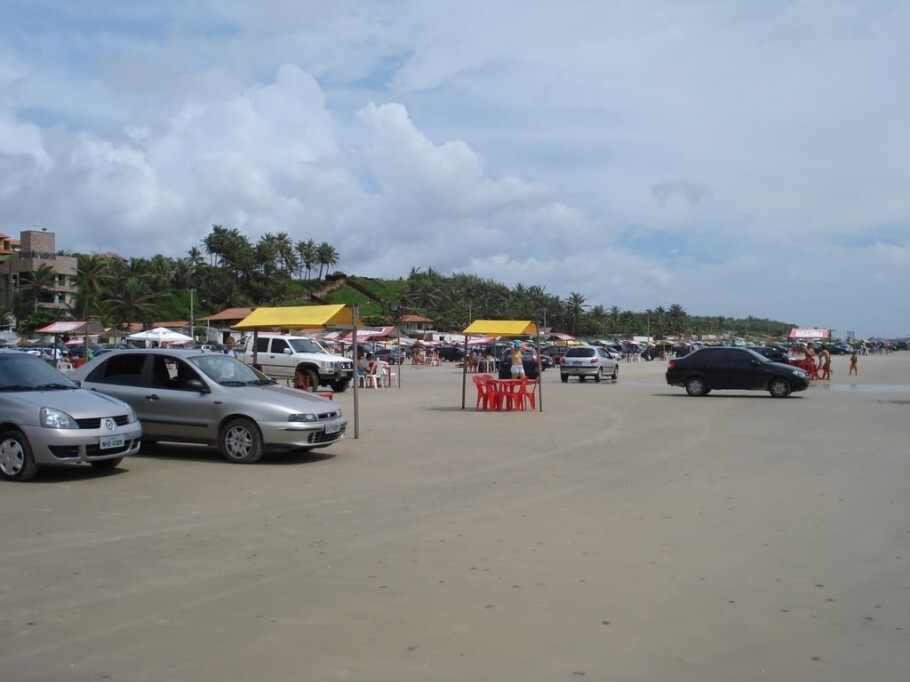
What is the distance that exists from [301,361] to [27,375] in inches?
705

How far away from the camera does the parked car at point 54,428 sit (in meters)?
9.77

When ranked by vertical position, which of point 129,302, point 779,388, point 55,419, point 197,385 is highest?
point 129,302

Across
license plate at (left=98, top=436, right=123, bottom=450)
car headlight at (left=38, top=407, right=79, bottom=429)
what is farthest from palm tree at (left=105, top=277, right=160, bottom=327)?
car headlight at (left=38, top=407, right=79, bottom=429)

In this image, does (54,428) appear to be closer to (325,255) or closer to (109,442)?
(109,442)

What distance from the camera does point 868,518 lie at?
320 inches

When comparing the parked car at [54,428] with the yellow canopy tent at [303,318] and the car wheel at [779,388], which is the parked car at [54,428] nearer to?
the yellow canopy tent at [303,318]

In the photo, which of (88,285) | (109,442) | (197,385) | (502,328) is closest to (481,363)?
(502,328)

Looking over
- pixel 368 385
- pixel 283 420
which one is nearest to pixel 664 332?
pixel 368 385

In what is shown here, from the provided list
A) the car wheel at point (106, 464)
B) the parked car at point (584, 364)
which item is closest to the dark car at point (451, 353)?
the parked car at point (584, 364)

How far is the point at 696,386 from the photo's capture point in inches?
1052

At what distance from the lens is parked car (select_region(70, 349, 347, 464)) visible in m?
11.6

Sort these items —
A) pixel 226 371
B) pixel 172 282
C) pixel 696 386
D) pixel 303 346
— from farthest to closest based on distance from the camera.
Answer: pixel 172 282
pixel 303 346
pixel 696 386
pixel 226 371

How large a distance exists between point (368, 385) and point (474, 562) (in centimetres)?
2547

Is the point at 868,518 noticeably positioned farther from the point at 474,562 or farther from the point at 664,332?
the point at 664,332
